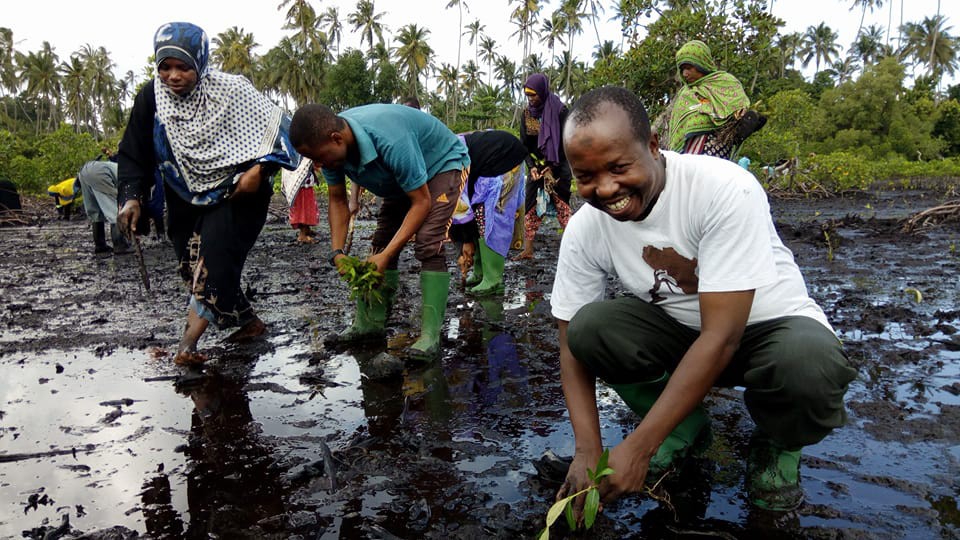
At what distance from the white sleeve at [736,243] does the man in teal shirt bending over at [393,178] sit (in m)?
1.94

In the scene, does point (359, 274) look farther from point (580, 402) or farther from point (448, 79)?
point (448, 79)

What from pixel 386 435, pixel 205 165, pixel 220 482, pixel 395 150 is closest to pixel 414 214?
pixel 395 150

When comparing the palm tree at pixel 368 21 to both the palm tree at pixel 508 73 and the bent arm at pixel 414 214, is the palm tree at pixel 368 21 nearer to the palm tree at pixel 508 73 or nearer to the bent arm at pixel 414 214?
the palm tree at pixel 508 73

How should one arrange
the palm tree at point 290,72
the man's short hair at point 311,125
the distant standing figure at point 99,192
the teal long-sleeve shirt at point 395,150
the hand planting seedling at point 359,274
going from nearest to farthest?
the man's short hair at point 311,125 < the teal long-sleeve shirt at point 395,150 < the hand planting seedling at point 359,274 < the distant standing figure at point 99,192 < the palm tree at point 290,72

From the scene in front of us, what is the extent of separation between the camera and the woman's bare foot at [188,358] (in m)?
3.53

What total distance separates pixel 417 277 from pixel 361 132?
3.37 meters

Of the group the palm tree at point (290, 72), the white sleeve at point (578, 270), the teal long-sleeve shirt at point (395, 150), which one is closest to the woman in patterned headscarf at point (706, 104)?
the teal long-sleeve shirt at point (395, 150)

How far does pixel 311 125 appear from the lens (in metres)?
3.09

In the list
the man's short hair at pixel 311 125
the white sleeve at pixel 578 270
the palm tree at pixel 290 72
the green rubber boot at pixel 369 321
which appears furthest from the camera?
the palm tree at pixel 290 72

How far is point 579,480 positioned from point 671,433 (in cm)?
48

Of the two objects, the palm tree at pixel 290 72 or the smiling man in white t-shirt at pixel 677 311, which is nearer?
the smiling man in white t-shirt at pixel 677 311

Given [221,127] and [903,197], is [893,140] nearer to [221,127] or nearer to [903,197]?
[903,197]

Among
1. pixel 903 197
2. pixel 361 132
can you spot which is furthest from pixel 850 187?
pixel 361 132

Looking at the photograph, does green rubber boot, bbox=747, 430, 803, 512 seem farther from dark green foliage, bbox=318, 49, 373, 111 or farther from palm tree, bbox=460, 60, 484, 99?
palm tree, bbox=460, 60, 484, 99
